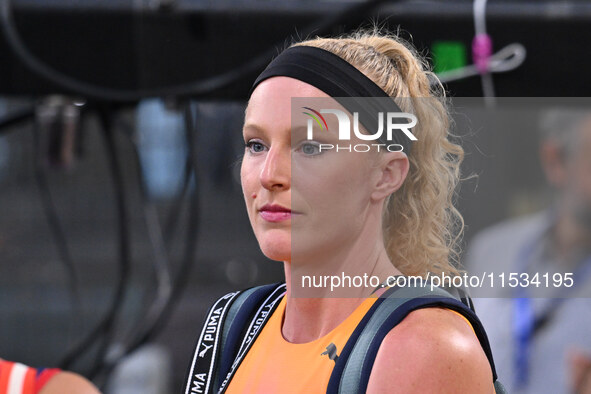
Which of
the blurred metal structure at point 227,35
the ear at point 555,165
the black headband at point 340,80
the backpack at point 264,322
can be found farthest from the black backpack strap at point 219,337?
the blurred metal structure at point 227,35

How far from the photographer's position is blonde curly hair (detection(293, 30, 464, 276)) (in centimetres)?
86

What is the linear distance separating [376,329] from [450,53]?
2.96 ft

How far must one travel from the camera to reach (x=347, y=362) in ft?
2.49

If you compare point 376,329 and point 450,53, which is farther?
point 450,53

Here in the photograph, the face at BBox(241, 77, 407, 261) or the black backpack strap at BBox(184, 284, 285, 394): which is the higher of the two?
the face at BBox(241, 77, 407, 261)

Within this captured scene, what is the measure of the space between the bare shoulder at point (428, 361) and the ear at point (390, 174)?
154 mm

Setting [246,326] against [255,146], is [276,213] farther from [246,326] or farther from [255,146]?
[246,326]

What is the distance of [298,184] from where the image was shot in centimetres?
80

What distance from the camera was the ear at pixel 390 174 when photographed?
841 millimetres

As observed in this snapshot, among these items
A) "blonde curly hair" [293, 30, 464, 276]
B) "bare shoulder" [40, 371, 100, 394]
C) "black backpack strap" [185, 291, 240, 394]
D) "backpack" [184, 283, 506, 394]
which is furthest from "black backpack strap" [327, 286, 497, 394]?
"bare shoulder" [40, 371, 100, 394]

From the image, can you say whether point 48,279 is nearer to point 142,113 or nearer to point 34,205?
point 34,205

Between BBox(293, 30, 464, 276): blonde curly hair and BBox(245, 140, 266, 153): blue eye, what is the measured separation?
0.42 feet

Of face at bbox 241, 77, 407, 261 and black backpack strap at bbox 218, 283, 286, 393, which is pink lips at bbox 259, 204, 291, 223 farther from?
black backpack strap at bbox 218, 283, 286, 393

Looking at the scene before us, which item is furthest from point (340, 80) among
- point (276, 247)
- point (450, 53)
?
point (450, 53)
